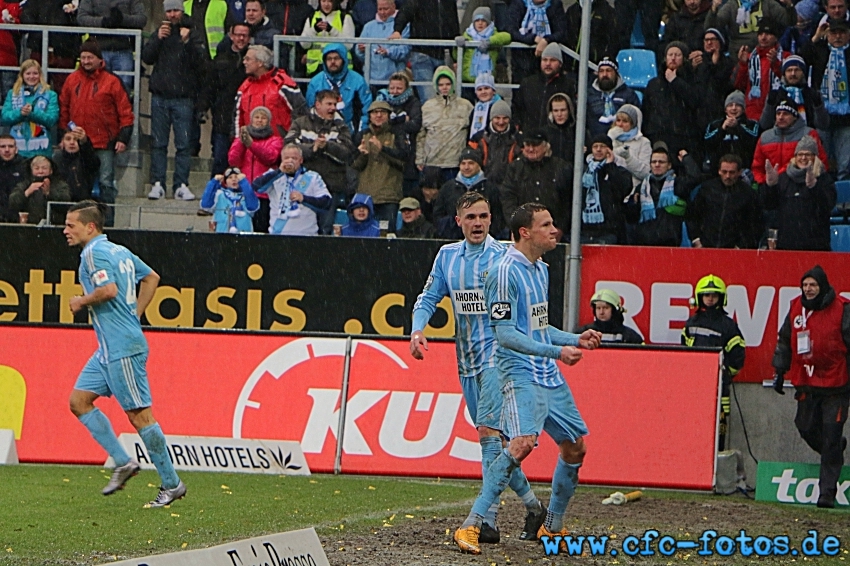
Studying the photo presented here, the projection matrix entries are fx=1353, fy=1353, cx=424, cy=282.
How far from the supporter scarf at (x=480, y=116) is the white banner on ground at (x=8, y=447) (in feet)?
20.2

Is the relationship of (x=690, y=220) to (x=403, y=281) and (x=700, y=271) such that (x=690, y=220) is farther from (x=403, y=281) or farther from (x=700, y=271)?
(x=403, y=281)

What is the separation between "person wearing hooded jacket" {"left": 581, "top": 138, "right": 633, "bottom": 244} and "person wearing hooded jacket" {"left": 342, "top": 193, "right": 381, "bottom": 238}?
7.53 ft

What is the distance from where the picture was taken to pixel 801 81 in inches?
603

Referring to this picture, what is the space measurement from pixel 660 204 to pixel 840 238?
2288mm

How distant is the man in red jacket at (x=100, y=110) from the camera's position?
16.2m

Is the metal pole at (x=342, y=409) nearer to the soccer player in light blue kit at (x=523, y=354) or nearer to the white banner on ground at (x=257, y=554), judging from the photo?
the soccer player in light blue kit at (x=523, y=354)

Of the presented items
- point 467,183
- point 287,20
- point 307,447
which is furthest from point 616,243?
point 287,20

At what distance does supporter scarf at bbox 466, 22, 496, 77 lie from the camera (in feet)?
54.7

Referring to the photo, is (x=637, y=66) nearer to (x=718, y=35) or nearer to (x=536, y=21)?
(x=536, y=21)

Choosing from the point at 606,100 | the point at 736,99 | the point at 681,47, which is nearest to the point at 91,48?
the point at 606,100

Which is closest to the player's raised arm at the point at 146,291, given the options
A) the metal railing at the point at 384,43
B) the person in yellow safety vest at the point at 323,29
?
the metal railing at the point at 384,43

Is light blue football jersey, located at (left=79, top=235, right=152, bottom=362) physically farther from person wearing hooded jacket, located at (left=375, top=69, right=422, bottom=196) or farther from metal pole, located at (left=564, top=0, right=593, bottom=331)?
person wearing hooded jacket, located at (left=375, top=69, right=422, bottom=196)

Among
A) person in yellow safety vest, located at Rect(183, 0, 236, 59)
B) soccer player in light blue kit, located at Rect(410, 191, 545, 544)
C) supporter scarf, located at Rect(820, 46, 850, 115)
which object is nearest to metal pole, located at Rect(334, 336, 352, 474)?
soccer player in light blue kit, located at Rect(410, 191, 545, 544)

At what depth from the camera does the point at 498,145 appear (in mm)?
14867
